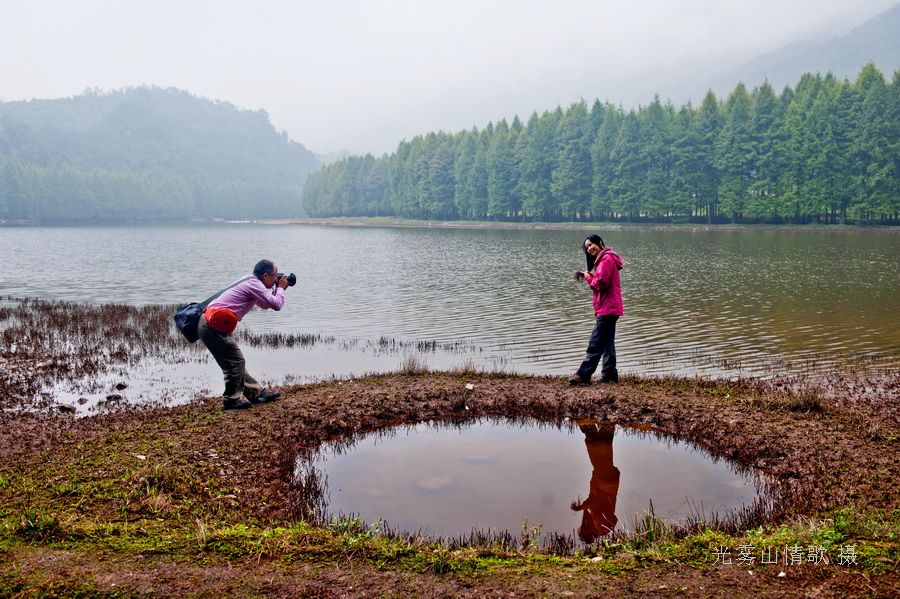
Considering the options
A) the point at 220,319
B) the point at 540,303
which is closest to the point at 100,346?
the point at 220,319

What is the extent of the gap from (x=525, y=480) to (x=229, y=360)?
16.2 feet

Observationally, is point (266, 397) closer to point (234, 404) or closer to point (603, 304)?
point (234, 404)

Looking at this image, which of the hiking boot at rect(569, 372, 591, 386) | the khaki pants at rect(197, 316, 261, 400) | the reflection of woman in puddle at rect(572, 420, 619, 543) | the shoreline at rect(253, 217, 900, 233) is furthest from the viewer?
the shoreline at rect(253, 217, 900, 233)

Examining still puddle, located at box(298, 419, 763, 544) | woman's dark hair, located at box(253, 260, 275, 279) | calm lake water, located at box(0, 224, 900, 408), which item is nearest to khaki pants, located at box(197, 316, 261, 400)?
woman's dark hair, located at box(253, 260, 275, 279)

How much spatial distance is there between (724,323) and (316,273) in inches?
1027

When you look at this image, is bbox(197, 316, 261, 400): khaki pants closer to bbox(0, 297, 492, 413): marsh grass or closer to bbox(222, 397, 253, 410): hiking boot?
bbox(222, 397, 253, 410): hiking boot

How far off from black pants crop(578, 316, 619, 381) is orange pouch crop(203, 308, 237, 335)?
6.06 metres

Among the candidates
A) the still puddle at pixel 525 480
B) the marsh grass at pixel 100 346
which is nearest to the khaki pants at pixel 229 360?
the still puddle at pixel 525 480

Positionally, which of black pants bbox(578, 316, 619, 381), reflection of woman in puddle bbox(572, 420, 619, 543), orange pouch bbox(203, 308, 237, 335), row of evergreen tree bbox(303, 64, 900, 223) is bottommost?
reflection of woman in puddle bbox(572, 420, 619, 543)

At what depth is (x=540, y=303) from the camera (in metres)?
25.3

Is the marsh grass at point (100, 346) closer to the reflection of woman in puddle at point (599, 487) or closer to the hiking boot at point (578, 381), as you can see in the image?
the hiking boot at point (578, 381)

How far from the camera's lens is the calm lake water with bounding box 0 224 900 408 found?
51.2ft

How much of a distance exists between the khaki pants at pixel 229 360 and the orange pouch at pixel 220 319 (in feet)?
0.43

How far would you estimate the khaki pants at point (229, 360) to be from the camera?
Result: 30.6ft
